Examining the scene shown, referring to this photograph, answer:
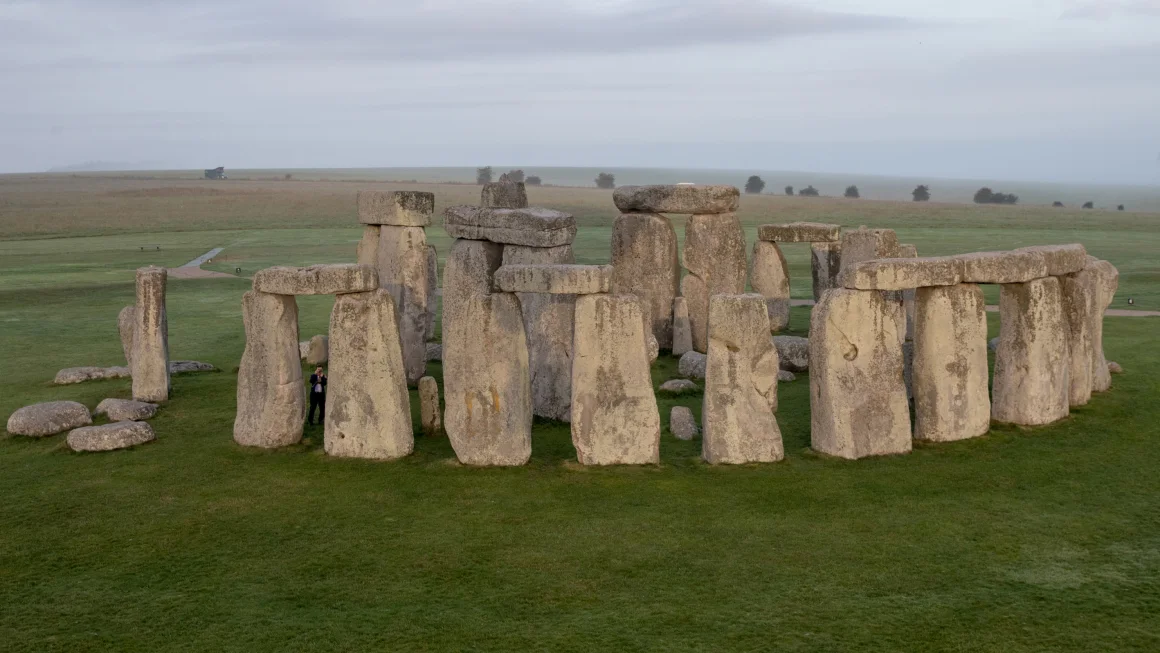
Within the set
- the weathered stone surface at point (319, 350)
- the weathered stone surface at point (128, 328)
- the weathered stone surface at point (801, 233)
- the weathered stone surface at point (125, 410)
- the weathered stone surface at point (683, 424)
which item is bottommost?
the weathered stone surface at point (683, 424)

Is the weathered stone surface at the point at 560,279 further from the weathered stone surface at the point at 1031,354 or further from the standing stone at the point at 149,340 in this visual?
the standing stone at the point at 149,340

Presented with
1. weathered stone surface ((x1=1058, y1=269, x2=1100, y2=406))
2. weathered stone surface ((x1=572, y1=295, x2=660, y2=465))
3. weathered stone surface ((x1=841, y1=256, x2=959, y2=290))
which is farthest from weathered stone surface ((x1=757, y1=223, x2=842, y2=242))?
weathered stone surface ((x1=572, y1=295, x2=660, y2=465))

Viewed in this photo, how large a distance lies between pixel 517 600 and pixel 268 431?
18.7ft

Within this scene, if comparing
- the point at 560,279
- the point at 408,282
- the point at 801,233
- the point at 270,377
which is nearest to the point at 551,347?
the point at 560,279

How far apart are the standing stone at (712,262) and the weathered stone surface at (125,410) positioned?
1006 cm

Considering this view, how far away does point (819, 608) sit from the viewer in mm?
8891

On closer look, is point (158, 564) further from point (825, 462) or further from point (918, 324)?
point (918, 324)

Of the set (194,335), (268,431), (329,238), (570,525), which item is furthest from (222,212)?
(570,525)

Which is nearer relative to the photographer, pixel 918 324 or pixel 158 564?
pixel 158 564

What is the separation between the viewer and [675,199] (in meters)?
20.3

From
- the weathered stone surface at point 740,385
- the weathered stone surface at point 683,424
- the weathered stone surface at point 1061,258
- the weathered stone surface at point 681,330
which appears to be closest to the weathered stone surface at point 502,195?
the weathered stone surface at point 681,330

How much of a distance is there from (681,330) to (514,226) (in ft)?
18.4

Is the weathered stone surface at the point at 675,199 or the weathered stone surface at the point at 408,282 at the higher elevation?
the weathered stone surface at the point at 675,199

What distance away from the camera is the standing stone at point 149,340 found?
16.0 meters
